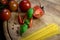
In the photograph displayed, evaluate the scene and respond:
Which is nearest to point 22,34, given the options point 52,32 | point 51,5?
point 52,32

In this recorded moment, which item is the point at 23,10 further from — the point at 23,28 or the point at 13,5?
the point at 23,28

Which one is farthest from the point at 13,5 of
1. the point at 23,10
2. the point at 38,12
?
the point at 38,12

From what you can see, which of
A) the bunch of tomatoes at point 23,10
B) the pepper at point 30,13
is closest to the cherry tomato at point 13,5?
the bunch of tomatoes at point 23,10

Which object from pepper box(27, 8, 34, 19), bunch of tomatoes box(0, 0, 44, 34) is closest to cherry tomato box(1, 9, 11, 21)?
bunch of tomatoes box(0, 0, 44, 34)

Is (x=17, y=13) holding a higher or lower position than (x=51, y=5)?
lower

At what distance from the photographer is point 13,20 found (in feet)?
3.49

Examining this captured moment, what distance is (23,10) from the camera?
1.12 meters

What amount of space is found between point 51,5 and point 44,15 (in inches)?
4.1

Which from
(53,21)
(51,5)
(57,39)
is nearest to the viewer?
(57,39)

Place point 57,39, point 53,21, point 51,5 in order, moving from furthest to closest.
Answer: point 51,5
point 53,21
point 57,39

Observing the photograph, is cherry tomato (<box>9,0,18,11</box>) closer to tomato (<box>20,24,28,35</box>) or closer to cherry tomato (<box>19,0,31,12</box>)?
cherry tomato (<box>19,0,31,12</box>)

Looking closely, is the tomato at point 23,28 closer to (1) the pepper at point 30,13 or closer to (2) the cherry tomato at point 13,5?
(1) the pepper at point 30,13

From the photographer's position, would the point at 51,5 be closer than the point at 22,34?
No

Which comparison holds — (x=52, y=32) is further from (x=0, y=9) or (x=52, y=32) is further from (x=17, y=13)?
(x=0, y=9)
